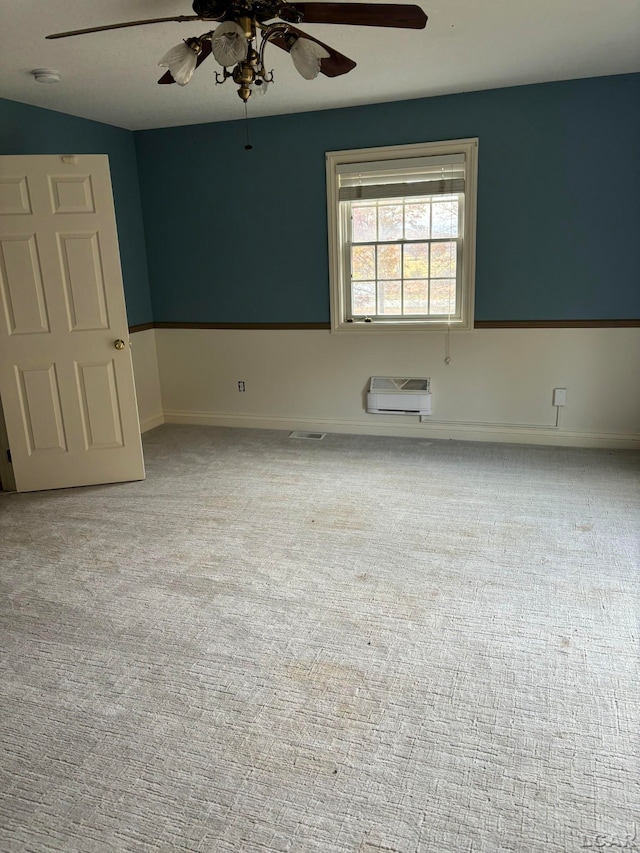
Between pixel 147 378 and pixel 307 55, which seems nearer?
pixel 307 55

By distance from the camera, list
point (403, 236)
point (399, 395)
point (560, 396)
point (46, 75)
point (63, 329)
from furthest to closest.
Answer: point (399, 395)
point (403, 236)
point (560, 396)
point (63, 329)
point (46, 75)

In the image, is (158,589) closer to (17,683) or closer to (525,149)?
(17,683)

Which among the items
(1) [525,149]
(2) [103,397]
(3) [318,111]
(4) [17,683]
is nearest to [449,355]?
(1) [525,149]

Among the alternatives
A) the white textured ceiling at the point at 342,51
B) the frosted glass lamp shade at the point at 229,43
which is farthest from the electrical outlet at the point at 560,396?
the frosted glass lamp shade at the point at 229,43

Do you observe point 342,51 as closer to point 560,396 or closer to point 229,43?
point 229,43

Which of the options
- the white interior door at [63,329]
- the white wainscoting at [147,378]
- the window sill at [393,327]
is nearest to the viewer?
the white interior door at [63,329]

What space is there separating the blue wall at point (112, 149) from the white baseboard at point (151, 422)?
2.84 ft

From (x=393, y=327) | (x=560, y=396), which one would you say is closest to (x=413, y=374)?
(x=393, y=327)

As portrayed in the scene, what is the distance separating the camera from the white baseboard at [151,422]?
537cm

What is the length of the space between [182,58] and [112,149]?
3.11 meters

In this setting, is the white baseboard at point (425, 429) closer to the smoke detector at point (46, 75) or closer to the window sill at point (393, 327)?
the window sill at point (393, 327)

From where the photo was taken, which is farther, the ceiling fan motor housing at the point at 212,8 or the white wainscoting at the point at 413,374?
the white wainscoting at the point at 413,374

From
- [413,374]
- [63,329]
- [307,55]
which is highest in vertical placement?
[307,55]

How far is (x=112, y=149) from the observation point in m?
4.88
